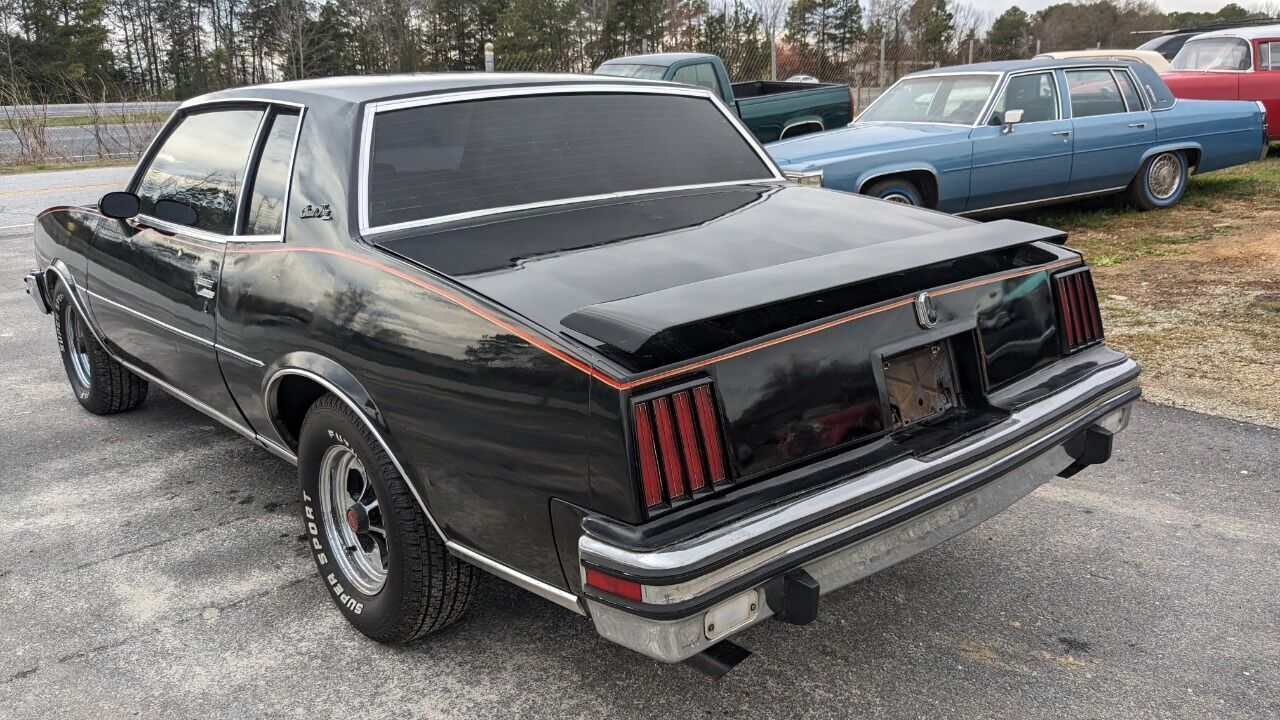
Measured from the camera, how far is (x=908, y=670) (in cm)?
281

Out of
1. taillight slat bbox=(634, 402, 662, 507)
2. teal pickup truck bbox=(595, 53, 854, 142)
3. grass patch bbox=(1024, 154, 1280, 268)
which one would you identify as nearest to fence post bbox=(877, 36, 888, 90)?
teal pickup truck bbox=(595, 53, 854, 142)

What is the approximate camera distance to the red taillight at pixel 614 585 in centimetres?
215

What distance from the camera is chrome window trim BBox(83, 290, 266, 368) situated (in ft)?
10.9

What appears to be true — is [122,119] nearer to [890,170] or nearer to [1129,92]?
[890,170]

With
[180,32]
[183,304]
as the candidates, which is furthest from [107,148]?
[183,304]

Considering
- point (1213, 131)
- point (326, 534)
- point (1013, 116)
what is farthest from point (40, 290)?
point (1213, 131)

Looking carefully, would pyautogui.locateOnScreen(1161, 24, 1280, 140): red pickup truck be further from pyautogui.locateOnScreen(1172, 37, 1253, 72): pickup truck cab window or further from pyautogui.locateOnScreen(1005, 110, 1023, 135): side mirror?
pyautogui.locateOnScreen(1005, 110, 1023, 135): side mirror

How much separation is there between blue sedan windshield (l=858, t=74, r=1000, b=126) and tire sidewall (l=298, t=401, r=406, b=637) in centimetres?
697

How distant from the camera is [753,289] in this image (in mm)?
2367

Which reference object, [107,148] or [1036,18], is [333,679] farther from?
[1036,18]

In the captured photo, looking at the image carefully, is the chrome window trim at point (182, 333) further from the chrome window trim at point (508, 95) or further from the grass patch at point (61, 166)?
the grass patch at point (61, 166)

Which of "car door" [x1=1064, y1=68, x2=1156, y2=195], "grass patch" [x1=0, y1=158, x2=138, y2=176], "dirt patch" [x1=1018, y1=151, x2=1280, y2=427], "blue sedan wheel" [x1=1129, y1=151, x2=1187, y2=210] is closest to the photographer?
"dirt patch" [x1=1018, y1=151, x2=1280, y2=427]

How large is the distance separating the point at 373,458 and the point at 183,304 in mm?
1425

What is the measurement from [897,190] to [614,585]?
21.1ft
